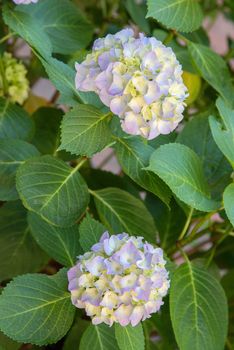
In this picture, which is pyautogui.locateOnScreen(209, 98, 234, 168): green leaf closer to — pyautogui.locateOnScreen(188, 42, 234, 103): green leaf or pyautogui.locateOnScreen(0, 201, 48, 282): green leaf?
pyautogui.locateOnScreen(188, 42, 234, 103): green leaf

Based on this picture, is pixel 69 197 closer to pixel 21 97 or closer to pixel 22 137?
pixel 22 137

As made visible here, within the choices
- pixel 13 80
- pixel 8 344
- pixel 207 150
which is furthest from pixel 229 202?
pixel 13 80

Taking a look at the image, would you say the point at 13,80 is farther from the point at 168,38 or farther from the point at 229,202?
the point at 229,202

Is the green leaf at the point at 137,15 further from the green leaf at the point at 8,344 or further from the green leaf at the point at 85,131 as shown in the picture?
the green leaf at the point at 8,344

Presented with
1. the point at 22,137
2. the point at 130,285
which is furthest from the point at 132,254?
the point at 22,137

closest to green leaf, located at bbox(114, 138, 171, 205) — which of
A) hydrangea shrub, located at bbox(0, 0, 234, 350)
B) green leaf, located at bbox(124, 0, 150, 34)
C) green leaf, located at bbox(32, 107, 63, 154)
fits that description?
hydrangea shrub, located at bbox(0, 0, 234, 350)
